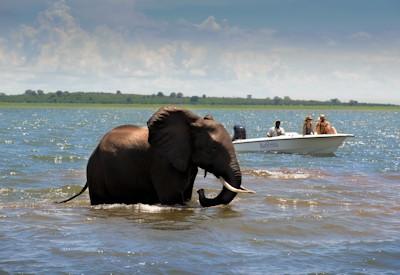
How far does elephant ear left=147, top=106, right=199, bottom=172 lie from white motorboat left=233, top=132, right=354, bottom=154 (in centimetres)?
1548

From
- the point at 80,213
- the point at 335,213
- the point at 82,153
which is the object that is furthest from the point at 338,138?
the point at 80,213

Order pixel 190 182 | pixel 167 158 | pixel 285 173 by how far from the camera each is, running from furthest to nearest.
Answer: pixel 285 173 → pixel 190 182 → pixel 167 158

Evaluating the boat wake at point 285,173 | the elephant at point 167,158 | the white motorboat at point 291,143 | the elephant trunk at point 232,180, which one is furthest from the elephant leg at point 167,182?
the white motorboat at point 291,143

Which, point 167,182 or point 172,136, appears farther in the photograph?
point 167,182

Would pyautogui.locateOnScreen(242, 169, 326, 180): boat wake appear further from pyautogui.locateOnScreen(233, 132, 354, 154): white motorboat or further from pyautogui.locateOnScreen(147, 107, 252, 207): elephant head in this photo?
pyautogui.locateOnScreen(147, 107, 252, 207): elephant head

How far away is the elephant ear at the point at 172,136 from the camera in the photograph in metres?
13.1

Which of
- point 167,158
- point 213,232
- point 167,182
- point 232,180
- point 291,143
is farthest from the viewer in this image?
point 291,143

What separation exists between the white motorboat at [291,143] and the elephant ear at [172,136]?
15481 mm

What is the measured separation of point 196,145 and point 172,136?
44cm

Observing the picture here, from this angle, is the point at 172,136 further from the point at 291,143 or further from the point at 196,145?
the point at 291,143

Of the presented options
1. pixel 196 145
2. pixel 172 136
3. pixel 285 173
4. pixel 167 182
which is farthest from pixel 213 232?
pixel 285 173

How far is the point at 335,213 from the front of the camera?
13.9 metres

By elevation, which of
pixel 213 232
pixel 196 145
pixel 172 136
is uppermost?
pixel 172 136

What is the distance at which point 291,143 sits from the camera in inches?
1141
